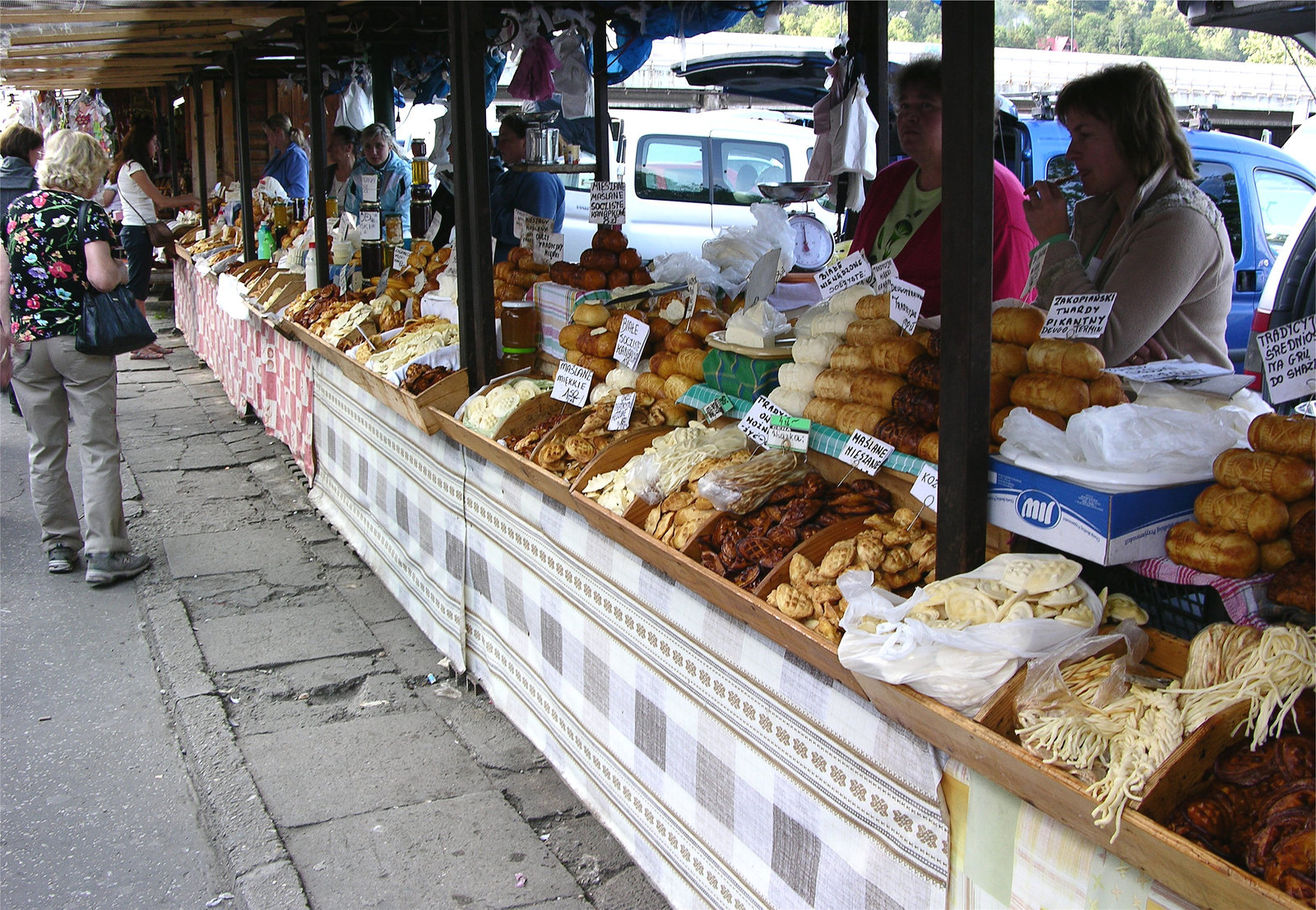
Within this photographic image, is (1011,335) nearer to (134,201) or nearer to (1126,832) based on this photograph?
(1126,832)

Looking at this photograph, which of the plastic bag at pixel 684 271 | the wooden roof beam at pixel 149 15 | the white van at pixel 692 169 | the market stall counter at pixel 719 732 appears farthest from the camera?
the white van at pixel 692 169

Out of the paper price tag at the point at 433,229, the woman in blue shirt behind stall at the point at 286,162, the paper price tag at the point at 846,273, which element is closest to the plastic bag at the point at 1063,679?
the paper price tag at the point at 846,273

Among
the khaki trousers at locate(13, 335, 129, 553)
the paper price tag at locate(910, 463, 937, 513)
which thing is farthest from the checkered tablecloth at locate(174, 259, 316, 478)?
the paper price tag at locate(910, 463, 937, 513)

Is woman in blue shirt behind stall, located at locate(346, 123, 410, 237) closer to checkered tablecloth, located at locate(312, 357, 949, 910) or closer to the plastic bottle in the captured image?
the plastic bottle

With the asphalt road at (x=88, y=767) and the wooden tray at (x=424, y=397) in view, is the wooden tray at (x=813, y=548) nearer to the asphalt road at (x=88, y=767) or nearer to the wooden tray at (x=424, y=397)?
the asphalt road at (x=88, y=767)

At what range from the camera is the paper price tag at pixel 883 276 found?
247cm

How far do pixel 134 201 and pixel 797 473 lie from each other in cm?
1030

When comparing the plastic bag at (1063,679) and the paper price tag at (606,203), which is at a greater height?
the paper price tag at (606,203)

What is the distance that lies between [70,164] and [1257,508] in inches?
197

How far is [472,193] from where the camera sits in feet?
12.9

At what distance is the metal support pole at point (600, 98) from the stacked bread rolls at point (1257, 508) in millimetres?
5161

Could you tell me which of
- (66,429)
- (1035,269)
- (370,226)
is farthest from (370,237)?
(1035,269)

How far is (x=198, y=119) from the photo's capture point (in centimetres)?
1178

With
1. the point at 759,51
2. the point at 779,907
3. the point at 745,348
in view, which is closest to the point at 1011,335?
the point at 745,348
